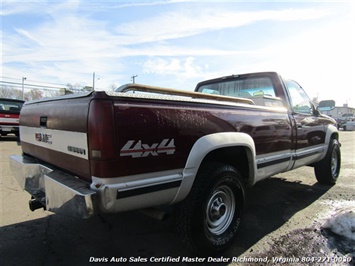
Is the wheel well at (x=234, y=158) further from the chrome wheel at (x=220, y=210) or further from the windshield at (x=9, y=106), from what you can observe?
the windshield at (x=9, y=106)

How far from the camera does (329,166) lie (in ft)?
17.6

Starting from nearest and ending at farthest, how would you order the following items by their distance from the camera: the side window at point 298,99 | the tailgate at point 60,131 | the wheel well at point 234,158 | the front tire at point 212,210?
the tailgate at point 60,131, the front tire at point 212,210, the wheel well at point 234,158, the side window at point 298,99

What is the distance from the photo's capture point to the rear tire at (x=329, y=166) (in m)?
5.35

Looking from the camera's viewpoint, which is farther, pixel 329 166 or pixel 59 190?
pixel 329 166

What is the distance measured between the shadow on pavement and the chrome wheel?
286mm

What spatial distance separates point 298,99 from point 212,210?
2843mm

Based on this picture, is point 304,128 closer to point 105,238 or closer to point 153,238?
point 153,238

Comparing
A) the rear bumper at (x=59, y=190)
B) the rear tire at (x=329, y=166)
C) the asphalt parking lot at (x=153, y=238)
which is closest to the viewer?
the rear bumper at (x=59, y=190)

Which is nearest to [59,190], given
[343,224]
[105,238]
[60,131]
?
[60,131]

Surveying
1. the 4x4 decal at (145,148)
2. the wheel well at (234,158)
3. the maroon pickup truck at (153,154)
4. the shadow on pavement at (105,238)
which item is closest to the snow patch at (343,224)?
the shadow on pavement at (105,238)

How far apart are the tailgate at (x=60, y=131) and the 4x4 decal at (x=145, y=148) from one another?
0.35m

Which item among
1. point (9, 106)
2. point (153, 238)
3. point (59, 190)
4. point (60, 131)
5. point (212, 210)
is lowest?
point (153, 238)

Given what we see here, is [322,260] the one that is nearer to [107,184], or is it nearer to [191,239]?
[191,239]

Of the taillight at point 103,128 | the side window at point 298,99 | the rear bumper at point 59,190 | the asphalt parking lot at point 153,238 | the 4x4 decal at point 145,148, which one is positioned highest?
the side window at point 298,99
